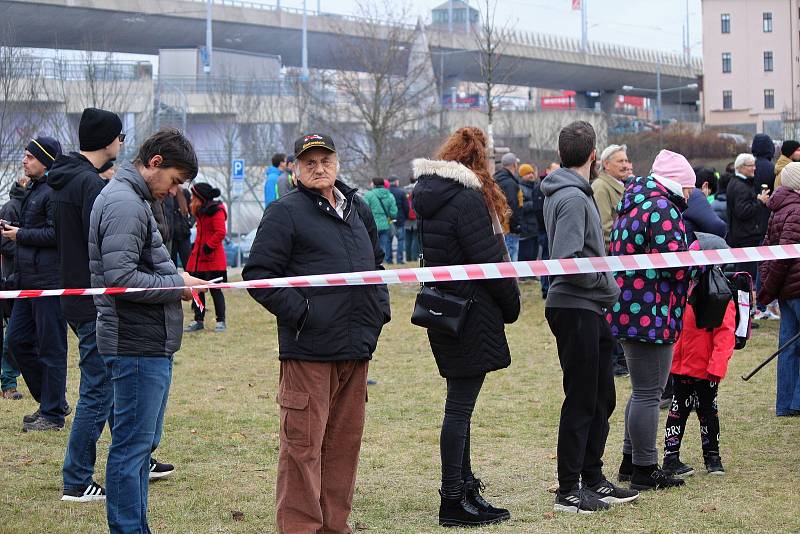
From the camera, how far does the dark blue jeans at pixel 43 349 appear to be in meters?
8.93

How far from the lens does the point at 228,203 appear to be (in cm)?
4131

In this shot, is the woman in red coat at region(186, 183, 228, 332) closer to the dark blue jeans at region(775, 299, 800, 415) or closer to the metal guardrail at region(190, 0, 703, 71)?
the dark blue jeans at region(775, 299, 800, 415)

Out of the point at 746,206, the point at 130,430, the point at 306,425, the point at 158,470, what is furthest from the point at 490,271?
the point at 746,206

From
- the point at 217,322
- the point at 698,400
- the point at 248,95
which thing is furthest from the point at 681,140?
the point at 698,400

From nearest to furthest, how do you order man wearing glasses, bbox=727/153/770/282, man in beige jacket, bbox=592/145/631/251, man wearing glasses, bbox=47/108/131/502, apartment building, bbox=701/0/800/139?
man wearing glasses, bbox=47/108/131/502 → man in beige jacket, bbox=592/145/631/251 → man wearing glasses, bbox=727/153/770/282 → apartment building, bbox=701/0/800/139

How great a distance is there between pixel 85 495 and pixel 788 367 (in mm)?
5823

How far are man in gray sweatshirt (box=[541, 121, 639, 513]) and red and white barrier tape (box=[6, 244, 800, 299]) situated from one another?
3.7 inches

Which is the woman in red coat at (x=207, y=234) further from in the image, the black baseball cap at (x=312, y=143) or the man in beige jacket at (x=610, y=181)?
the black baseball cap at (x=312, y=143)

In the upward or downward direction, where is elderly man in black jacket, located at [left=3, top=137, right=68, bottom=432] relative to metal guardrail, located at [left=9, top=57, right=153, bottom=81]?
downward

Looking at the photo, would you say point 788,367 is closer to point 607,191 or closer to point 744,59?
point 607,191

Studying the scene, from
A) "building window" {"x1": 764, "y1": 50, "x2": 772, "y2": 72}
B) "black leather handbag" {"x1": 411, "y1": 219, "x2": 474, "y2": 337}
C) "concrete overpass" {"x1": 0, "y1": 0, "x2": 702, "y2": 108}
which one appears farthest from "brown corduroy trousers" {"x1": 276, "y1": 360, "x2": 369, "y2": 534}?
"building window" {"x1": 764, "y1": 50, "x2": 772, "y2": 72}

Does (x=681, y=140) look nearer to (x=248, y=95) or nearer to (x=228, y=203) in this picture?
(x=248, y=95)

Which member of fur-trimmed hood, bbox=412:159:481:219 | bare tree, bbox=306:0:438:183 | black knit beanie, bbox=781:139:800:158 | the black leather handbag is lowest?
the black leather handbag

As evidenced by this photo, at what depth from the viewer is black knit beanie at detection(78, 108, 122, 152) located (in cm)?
674
